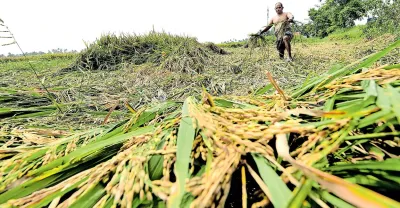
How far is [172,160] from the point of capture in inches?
31.8

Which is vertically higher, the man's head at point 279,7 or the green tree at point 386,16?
the man's head at point 279,7

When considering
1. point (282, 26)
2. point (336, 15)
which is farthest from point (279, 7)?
point (336, 15)

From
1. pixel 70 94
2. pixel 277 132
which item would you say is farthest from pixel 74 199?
pixel 70 94

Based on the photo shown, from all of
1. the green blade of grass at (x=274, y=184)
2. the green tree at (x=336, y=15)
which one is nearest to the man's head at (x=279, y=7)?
the green blade of grass at (x=274, y=184)

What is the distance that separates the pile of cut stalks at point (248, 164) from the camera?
2.03 feet

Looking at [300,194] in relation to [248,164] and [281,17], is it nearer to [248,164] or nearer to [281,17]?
[248,164]

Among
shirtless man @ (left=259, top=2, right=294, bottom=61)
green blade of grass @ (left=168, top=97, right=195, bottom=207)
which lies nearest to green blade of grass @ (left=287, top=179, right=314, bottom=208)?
green blade of grass @ (left=168, top=97, right=195, bottom=207)

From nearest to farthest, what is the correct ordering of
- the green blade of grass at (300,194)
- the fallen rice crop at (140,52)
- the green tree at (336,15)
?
the green blade of grass at (300,194) → the fallen rice crop at (140,52) → the green tree at (336,15)

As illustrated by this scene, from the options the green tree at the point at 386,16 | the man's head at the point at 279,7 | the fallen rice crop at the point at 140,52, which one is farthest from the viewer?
the green tree at the point at 386,16

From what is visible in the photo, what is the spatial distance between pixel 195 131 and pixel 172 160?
0.39ft

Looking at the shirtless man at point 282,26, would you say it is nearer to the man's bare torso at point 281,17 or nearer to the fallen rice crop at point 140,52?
the man's bare torso at point 281,17

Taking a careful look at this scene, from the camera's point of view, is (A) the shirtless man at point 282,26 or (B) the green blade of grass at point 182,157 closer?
(B) the green blade of grass at point 182,157

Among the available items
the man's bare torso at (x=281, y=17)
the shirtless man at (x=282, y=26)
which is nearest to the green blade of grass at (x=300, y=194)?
the shirtless man at (x=282, y=26)

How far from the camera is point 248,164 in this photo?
0.76 meters
